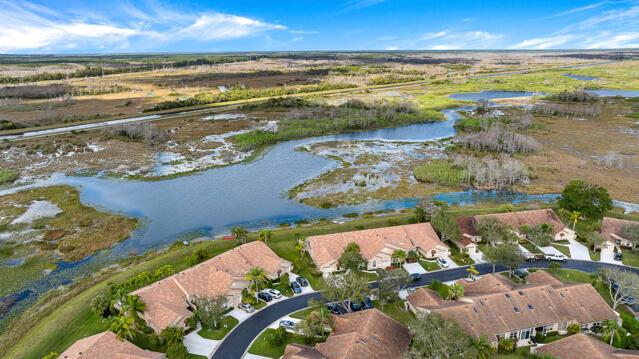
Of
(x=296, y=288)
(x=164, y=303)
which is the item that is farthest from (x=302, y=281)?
(x=164, y=303)

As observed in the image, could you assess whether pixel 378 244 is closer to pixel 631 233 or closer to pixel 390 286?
pixel 390 286

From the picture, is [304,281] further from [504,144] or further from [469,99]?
[469,99]

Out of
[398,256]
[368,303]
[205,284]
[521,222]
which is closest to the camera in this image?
[368,303]

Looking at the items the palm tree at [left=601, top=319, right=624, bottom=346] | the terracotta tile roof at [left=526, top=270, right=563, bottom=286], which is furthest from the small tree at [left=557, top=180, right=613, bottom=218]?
the palm tree at [left=601, top=319, right=624, bottom=346]

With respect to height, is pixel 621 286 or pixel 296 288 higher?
pixel 621 286

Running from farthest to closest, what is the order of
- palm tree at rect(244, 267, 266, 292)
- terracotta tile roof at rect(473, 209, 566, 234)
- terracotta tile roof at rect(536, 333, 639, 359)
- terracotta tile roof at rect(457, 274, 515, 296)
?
terracotta tile roof at rect(473, 209, 566, 234), palm tree at rect(244, 267, 266, 292), terracotta tile roof at rect(457, 274, 515, 296), terracotta tile roof at rect(536, 333, 639, 359)

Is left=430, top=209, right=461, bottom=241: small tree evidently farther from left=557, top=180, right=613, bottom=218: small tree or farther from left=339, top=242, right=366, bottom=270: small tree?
left=557, top=180, right=613, bottom=218: small tree
